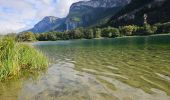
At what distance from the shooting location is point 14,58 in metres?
22.4

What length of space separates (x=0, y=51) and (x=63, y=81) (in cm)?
560

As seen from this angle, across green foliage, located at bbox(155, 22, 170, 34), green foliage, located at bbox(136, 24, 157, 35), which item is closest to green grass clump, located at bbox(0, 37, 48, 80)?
green foliage, located at bbox(155, 22, 170, 34)

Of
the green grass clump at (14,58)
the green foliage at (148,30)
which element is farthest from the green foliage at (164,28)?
the green grass clump at (14,58)

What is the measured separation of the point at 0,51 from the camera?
855 inches

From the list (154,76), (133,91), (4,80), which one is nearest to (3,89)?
(4,80)

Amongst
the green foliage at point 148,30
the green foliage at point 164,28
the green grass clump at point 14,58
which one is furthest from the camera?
the green foliage at point 148,30

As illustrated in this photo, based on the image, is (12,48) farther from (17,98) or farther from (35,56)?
(17,98)

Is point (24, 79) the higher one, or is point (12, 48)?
point (12, 48)

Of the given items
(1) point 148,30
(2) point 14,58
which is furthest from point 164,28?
(2) point 14,58

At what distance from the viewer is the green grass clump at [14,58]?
21.4m

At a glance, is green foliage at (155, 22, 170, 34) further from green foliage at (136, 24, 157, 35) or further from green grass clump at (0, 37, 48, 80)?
green grass clump at (0, 37, 48, 80)

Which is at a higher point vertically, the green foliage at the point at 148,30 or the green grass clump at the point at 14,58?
the green grass clump at the point at 14,58

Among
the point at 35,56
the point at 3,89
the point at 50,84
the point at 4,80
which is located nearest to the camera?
the point at 3,89

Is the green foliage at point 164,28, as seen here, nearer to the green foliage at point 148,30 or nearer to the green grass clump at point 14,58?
the green foliage at point 148,30
